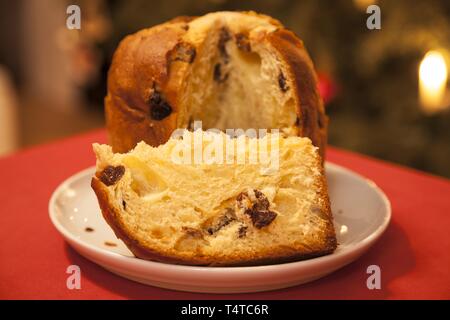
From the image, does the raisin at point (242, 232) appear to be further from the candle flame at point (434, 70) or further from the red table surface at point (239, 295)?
the candle flame at point (434, 70)

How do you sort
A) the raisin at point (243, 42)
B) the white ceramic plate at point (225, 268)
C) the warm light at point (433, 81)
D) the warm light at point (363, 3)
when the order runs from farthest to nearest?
the warm light at point (363, 3)
the warm light at point (433, 81)
the raisin at point (243, 42)
the white ceramic plate at point (225, 268)

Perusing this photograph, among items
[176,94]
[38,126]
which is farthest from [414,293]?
[38,126]

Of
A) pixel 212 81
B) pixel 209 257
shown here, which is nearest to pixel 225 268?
pixel 209 257

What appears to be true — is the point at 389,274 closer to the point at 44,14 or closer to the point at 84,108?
the point at 84,108

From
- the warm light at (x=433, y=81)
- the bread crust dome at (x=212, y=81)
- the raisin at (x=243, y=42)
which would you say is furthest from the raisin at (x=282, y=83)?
the warm light at (x=433, y=81)

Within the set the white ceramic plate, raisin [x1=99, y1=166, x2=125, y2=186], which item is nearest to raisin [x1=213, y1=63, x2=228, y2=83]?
the white ceramic plate

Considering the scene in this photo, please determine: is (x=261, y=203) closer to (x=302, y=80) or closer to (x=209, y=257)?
(x=209, y=257)
